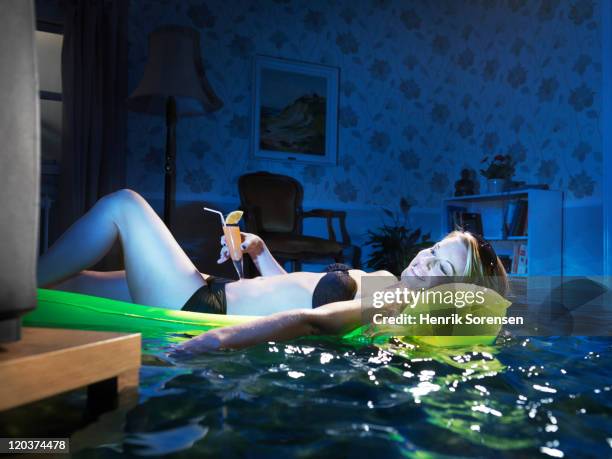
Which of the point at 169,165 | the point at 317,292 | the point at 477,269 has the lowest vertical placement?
the point at 317,292

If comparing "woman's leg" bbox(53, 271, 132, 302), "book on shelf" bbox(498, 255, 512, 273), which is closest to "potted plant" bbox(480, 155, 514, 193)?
"book on shelf" bbox(498, 255, 512, 273)

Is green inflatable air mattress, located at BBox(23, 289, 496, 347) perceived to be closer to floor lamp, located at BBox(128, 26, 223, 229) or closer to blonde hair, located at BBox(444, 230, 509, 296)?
blonde hair, located at BBox(444, 230, 509, 296)

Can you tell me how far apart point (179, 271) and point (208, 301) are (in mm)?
159

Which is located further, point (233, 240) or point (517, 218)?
point (517, 218)

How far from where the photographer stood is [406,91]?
6.02m

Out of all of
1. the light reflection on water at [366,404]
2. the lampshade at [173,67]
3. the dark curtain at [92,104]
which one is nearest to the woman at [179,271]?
the light reflection on water at [366,404]

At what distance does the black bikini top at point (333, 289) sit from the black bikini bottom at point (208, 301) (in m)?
0.36

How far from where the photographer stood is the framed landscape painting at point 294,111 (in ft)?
17.3

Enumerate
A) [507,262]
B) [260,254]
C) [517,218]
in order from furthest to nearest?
[507,262], [517,218], [260,254]

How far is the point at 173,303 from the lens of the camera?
2.10 meters

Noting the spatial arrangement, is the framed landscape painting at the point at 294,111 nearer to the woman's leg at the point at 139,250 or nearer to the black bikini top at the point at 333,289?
the woman's leg at the point at 139,250

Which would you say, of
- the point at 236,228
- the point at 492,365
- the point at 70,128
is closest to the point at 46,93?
the point at 70,128

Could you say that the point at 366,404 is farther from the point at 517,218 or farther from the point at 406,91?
the point at 406,91
